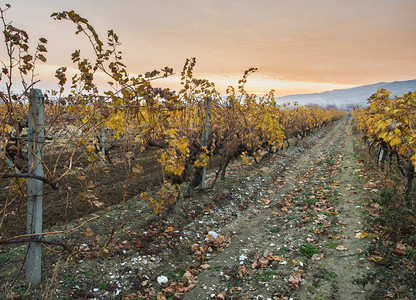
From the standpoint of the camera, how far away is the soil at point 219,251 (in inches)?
139

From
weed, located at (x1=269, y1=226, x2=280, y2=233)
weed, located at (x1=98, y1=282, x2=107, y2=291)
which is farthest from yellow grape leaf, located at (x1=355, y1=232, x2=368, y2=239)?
weed, located at (x1=98, y1=282, x2=107, y2=291)

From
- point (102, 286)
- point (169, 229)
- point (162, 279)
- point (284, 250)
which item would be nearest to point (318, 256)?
point (284, 250)

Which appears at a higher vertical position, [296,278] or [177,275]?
[296,278]

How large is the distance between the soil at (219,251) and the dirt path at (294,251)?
16mm

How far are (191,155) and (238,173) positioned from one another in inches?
142

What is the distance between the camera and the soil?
11.6 ft

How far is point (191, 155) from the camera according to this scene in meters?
6.58

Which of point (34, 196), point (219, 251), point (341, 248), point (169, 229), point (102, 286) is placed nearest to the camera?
point (34, 196)

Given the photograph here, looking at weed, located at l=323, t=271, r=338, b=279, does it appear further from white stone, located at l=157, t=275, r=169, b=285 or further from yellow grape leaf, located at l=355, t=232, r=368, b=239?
white stone, located at l=157, t=275, r=169, b=285

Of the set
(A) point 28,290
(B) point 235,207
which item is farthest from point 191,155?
(A) point 28,290

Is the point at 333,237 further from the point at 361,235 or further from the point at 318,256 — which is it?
the point at 318,256

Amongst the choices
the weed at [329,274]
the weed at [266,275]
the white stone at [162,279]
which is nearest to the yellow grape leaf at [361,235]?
the weed at [329,274]

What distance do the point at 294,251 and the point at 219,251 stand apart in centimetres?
141

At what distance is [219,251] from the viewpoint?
15.6ft
